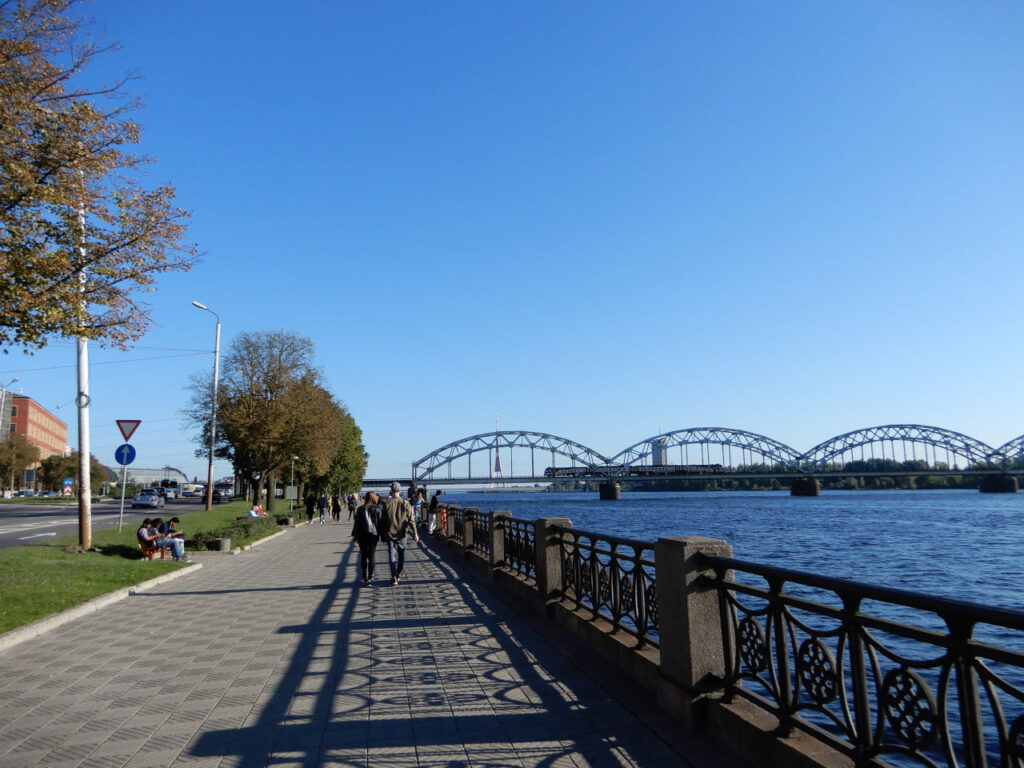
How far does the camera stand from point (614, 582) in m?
6.83

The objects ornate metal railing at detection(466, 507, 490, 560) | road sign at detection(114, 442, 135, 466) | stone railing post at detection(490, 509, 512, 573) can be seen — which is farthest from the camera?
road sign at detection(114, 442, 135, 466)

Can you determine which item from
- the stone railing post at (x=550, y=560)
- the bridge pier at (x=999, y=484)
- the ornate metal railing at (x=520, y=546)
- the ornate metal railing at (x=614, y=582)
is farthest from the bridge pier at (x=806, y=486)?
the ornate metal railing at (x=614, y=582)

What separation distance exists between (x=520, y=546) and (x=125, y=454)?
451 inches

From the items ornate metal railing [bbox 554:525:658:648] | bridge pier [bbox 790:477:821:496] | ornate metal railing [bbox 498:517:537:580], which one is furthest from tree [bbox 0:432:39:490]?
bridge pier [bbox 790:477:821:496]

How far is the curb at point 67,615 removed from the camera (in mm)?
8148

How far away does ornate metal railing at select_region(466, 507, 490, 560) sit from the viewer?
15.4m

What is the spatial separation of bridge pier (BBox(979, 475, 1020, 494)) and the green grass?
413ft

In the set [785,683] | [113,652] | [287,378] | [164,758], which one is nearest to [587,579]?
[785,683]

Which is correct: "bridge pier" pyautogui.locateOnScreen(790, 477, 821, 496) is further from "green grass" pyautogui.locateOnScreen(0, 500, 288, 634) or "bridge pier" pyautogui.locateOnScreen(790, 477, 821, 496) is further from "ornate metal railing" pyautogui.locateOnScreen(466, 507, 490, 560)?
"green grass" pyautogui.locateOnScreen(0, 500, 288, 634)

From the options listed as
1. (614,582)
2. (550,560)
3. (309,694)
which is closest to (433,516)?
(550,560)

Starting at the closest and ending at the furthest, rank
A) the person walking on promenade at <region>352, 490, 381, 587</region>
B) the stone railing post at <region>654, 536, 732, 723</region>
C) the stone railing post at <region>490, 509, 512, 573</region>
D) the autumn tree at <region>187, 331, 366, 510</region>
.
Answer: the stone railing post at <region>654, 536, 732, 723</region> → the stone railing post at <region>490, 509, 512, 573</region> → the person walking on promenade at <region>352, 490, 381, 587</region> → the autumn tree at <region>187, 331, 366, 510</region>

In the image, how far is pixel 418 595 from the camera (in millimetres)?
11844

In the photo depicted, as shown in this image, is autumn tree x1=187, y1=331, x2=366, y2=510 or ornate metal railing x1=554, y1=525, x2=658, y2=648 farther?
autumn tree x1=187, y1=331, x2=366, y2=510

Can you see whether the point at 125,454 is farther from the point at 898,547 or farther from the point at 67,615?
the point at 898,547
